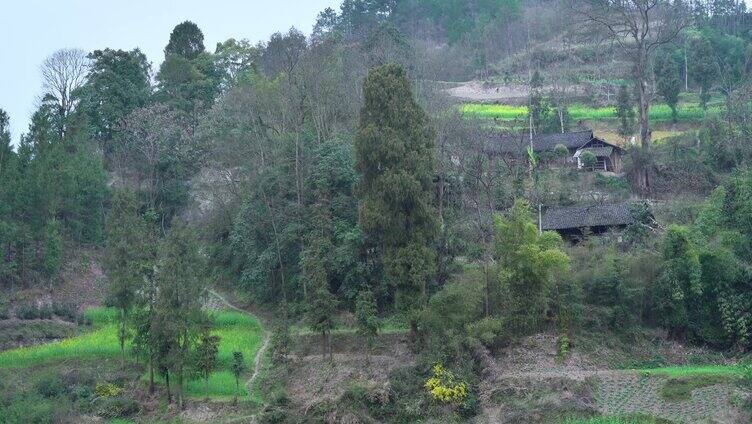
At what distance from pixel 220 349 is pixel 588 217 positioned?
12459 mm

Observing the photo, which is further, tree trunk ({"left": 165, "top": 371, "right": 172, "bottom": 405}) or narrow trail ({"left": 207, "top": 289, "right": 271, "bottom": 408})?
narrow trail ({"left": 207, "top": 289, "right": 271, "bottom": 408})

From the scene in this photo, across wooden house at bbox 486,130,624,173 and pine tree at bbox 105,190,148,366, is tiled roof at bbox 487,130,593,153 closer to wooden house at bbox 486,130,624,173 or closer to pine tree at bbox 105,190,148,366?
wooden house at bbox 486,130,624,173

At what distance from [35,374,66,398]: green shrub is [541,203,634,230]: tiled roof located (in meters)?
15.4

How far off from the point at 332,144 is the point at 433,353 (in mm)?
9232

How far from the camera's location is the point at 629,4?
36656 mm

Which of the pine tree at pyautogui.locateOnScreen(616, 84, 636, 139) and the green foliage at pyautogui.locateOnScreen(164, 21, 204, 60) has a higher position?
the green foliage at pyautogui.locateOnScreen(164, 21, 204, 60)

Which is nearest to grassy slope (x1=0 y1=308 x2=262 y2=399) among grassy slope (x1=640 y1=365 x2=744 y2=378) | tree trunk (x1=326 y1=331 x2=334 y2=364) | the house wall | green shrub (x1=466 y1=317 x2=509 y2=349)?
tree trunk (x1=326 y1=331 x2=334 y2=364)

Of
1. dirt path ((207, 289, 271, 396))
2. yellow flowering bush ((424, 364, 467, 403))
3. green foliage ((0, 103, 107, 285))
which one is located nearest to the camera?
yellow flowering bush ((424, 364, 467, 403))

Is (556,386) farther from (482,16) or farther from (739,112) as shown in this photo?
(482,16)

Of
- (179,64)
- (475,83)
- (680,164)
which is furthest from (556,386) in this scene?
(475,83)

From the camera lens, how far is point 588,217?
101 feet

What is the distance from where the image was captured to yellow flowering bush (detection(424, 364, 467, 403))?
23109 millimetres

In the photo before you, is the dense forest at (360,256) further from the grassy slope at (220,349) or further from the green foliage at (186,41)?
the green foliage at (186,41)

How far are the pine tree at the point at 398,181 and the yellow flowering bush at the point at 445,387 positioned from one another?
2.60 meters
